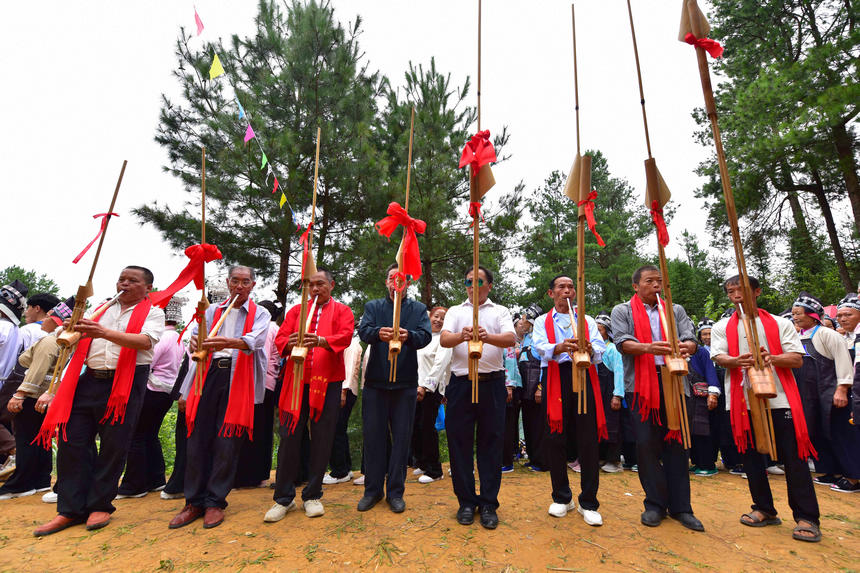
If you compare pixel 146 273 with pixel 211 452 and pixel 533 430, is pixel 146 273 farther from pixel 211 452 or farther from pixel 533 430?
pixel 533 430

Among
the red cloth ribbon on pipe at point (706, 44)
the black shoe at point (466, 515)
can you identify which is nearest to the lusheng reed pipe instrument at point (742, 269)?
the red cloth ribbon on pipe at point (706, 44)

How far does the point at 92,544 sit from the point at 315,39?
8.62 meters

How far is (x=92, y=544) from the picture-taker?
2891 mm

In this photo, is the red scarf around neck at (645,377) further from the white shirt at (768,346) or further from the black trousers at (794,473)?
the black trousers at (794,473)

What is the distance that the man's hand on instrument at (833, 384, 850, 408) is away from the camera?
13.9ft

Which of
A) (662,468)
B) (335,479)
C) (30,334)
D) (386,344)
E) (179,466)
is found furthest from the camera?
(335,479)

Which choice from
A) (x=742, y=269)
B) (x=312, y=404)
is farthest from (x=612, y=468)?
(x=312, y=404)

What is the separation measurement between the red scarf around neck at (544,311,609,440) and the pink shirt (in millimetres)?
3409

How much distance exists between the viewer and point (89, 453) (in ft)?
10.6

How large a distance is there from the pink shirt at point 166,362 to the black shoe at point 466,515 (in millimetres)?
2914

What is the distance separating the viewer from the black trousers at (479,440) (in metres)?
3.17

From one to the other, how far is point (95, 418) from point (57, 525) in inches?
27.8

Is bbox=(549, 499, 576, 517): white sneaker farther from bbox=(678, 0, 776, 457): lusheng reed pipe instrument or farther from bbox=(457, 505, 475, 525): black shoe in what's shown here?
bbox=(678, 0, 776, 457): lusheng reed pipe instrument

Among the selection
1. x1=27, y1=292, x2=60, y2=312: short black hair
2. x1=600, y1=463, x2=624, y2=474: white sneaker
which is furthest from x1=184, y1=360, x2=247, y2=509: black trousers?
x1=600, y1=463, x2=624, y2=474: white sneaker
